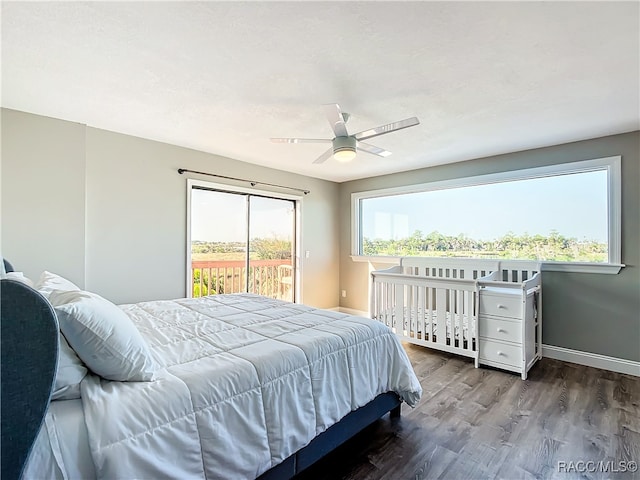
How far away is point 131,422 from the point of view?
3.60 ft

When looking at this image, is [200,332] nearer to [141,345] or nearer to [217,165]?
[141,345]

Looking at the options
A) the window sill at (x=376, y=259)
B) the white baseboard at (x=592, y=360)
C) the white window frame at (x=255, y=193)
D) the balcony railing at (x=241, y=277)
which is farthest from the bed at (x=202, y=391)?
the window sill at (x=376, y=259)

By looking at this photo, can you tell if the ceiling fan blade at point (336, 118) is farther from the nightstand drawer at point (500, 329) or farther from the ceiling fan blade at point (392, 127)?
the nightstand drawer at point (500, 329)

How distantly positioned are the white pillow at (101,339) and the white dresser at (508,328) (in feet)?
10.2

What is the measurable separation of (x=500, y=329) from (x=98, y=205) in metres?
4.15

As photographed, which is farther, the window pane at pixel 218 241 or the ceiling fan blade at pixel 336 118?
the window pane at pixel 218 241

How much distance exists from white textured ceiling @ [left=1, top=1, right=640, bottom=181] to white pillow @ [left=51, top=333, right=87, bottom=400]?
5.05 ft

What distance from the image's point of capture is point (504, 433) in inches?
83.7

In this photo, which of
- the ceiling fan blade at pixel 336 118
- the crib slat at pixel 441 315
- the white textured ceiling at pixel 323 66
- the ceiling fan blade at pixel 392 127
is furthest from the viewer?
the crib slat at pixel 441 315

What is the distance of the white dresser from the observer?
3045 millimetres

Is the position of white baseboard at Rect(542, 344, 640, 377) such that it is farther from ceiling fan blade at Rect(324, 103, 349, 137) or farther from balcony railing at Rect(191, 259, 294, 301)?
balcony railing at Rect(191, 259, 294, 301)

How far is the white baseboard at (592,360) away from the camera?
10.2ft

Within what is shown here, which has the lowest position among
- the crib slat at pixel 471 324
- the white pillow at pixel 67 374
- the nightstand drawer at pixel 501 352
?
the nightstand drawer at pixel 501 352

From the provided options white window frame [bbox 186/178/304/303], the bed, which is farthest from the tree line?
the bed
